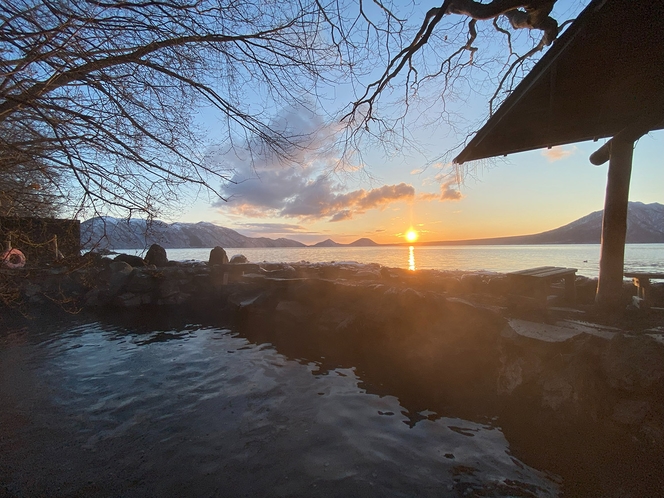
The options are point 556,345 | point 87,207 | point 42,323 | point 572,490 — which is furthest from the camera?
point 42,323

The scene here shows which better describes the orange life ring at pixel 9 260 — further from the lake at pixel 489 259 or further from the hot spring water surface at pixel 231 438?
the hot spring water surface at pixel 231 438

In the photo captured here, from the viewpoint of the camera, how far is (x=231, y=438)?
5035 mm

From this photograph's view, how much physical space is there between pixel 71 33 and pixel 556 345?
25.8 ft

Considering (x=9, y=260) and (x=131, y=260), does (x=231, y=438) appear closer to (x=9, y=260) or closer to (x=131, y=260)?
(x=9, y=260)

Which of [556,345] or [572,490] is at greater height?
[556,345]

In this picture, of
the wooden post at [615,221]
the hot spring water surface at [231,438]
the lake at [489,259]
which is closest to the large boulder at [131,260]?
the hot spring water surface at [231,438]

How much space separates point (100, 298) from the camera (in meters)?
18.0

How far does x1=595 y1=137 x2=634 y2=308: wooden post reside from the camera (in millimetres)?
6801

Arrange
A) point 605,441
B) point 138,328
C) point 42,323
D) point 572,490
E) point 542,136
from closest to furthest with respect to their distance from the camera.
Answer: point 572,490
point 605,441
point 542,136
point 138,328
point 42,323

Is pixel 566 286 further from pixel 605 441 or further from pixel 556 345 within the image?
pixel 605 441

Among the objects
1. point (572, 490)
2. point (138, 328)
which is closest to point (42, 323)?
point (138, 328)

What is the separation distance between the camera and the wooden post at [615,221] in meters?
6.80

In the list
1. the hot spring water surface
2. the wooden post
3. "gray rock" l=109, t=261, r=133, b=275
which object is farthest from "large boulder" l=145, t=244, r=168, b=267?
the wooden post

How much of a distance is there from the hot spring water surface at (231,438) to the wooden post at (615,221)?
472 cm
